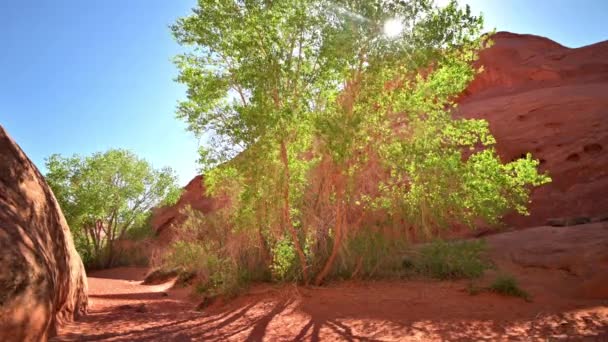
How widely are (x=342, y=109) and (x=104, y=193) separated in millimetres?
22522

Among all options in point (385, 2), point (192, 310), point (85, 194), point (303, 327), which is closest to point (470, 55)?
point (385, 2)

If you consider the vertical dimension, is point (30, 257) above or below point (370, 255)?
above

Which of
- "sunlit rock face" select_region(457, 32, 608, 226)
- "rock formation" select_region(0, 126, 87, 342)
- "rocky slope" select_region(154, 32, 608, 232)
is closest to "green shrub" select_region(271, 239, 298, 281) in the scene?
"rock formation" select_region(0, 126, 87, 342)

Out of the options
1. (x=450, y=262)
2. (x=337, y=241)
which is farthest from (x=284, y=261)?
(x=450, y=262)

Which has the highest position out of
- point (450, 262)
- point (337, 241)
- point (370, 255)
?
point (337, 241)

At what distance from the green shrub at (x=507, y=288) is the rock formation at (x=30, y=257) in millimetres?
8093

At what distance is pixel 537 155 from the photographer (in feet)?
70.0

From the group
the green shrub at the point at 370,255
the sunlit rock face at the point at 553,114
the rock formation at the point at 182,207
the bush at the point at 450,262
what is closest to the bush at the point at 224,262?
the green shrub at the point at 370,255

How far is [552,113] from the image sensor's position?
73.8 feet

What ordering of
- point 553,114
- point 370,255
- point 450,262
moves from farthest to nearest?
1. point 553,114
2. point 370,255
3. point 450,262

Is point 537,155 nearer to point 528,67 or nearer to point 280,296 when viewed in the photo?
point 528,67

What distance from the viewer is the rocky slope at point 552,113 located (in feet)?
61.7

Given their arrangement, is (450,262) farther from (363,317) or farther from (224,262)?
(224,262)

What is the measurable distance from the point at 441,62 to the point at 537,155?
15794mm
